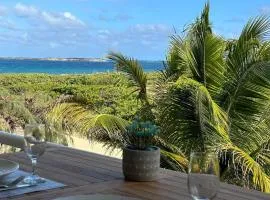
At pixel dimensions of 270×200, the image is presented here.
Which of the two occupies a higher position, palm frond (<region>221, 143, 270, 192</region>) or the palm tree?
the palm tree

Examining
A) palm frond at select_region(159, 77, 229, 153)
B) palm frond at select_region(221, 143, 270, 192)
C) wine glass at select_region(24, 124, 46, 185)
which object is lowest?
palm frond at select_region(221, 143, 270, 192)

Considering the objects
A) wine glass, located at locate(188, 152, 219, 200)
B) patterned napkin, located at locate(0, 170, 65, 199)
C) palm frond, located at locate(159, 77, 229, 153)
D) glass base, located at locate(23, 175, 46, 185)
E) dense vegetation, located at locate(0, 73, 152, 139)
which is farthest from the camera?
dense vegetation, located at locate(0, 73, 152, 139)

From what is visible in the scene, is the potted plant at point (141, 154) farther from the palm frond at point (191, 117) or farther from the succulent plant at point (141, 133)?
the palm frond at point (191, 117)

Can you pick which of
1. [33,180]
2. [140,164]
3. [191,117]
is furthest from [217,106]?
[33,180]

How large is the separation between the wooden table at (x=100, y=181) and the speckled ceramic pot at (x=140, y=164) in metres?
0.03

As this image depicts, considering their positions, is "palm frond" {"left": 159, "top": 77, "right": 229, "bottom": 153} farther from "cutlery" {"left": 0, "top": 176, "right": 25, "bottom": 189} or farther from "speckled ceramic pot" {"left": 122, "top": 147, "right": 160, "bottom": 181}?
"cutlery" {"left": 0, "top": 176, "right": 25, "bottom": 189}

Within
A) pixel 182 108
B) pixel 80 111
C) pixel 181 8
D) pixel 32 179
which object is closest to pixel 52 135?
pixel 80 111

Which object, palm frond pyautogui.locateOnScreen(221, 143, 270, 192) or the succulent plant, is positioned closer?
the succulent plant

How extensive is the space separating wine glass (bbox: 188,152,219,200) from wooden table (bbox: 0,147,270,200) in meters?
0.28

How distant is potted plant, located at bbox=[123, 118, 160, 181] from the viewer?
1.85 meters

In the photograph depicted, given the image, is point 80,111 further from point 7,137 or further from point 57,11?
point 57,11

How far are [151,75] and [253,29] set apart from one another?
1224 mm

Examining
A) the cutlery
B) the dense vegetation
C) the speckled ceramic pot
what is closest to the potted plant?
the speckled ceramic pot

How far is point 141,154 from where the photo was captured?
185 cm
